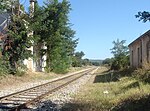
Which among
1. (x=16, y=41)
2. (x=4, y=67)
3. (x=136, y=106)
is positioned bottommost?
(x=136, y=106)

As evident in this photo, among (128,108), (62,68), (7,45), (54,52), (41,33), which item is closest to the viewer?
(128,108)

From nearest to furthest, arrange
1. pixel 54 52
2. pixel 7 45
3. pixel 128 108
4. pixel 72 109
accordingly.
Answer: pixel 128 108
pixel 72 109
pixel 7 45
pixel 54 52

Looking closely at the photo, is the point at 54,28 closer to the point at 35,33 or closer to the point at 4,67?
the point at 35,33

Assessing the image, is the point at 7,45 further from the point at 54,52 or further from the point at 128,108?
the point at 128,108

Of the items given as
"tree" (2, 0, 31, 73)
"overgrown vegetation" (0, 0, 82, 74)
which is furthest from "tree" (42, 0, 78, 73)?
"tree" (2, 0, 31, 73)

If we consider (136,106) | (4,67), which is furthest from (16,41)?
(136,106)

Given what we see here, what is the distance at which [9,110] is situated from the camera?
37.3ft

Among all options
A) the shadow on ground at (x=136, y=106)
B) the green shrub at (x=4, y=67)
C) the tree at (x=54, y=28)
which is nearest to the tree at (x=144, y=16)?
the shadow on ground at (x=136, y=106)

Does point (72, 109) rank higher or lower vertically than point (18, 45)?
lower

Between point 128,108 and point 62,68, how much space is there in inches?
1624

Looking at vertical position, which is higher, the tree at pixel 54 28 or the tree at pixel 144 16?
the tree at pixel 54 28

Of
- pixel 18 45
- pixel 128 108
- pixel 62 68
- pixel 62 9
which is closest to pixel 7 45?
pixel 18 45

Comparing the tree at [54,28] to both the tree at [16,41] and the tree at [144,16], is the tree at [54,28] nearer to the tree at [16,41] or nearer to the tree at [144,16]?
the tree at [16,41]

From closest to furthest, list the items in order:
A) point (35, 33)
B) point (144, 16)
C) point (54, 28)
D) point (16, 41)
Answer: point (144, 16), point (16, 41), point (35, 33), point (54, 28)
